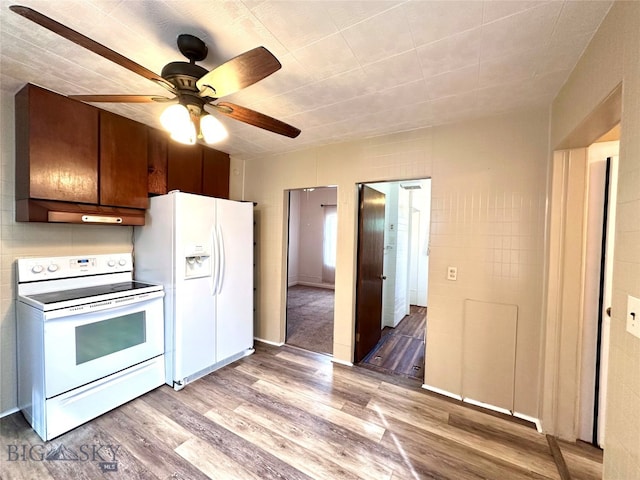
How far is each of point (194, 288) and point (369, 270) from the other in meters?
1.86

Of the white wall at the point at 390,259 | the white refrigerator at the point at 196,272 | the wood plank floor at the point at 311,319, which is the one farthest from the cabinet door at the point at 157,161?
the white wall at the point at 390,259

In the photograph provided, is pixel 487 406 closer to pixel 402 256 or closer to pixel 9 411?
pixel 402 256

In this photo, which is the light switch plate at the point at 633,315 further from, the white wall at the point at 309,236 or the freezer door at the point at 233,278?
the white wall at the point at 309,236

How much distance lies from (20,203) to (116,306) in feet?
3.26

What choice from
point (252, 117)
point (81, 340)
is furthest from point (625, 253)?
point (81, 340)

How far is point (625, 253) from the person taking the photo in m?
0.95

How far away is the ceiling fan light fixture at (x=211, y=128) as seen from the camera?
1.45m

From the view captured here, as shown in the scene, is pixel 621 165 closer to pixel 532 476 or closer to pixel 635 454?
pixel 635 454

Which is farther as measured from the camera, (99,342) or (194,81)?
(99,342)

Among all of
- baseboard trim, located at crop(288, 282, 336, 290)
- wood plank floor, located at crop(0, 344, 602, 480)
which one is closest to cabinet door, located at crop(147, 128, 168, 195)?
wood plank floor, located at crop(0, 344, 602, 480)

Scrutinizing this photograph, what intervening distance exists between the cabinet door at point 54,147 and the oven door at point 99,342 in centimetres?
90

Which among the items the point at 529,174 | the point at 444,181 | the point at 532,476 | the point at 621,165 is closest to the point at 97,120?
the point at 444,181

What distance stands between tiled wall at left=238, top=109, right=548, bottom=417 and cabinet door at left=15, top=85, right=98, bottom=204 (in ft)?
6.66

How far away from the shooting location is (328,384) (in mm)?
2498
